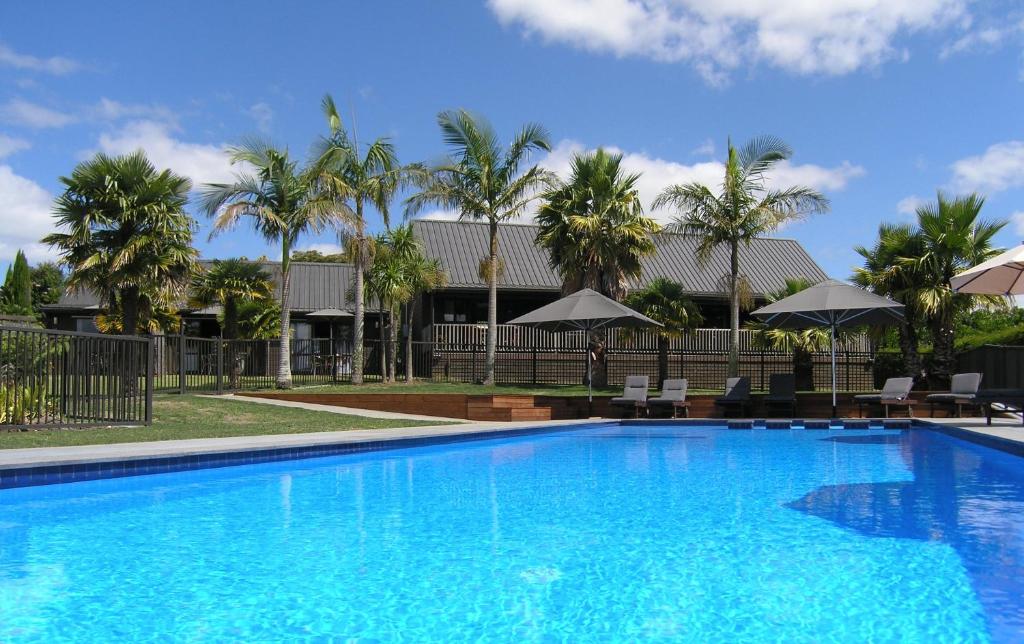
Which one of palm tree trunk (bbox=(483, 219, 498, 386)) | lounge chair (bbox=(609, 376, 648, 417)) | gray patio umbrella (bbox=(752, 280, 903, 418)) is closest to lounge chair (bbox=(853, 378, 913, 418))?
gray patio umbrella (bbox=(752, 280, 903, 418))

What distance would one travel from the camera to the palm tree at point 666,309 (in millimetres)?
22672

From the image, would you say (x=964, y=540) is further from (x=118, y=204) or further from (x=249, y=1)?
(x=118, y=204)

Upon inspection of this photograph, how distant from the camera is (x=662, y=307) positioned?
900 inches

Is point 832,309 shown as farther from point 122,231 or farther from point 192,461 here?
point 122,231

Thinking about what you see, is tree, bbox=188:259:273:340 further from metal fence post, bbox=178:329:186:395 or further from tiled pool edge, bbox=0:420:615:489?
tiled pool edge, bbox=0:420:615:489

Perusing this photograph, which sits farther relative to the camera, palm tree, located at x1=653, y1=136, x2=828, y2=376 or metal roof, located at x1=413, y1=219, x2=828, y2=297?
metal roof, located at x1=413, y1=219, x2=828, y2=297

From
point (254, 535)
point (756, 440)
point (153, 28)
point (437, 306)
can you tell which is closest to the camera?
point (254, 535)

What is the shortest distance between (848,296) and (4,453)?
1495 cm

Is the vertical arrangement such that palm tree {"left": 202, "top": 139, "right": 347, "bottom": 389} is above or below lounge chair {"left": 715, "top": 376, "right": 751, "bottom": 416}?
above

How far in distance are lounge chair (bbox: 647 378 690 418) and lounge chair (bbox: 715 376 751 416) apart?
0.84 meters

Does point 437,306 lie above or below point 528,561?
above

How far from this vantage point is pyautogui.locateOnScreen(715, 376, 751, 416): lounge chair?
17469 mm

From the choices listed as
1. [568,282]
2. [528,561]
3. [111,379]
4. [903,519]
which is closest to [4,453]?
[111,379]

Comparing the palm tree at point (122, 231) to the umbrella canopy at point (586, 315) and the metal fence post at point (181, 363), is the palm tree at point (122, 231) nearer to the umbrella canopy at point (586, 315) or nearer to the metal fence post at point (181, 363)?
the metal fence post at point (181, 363)
